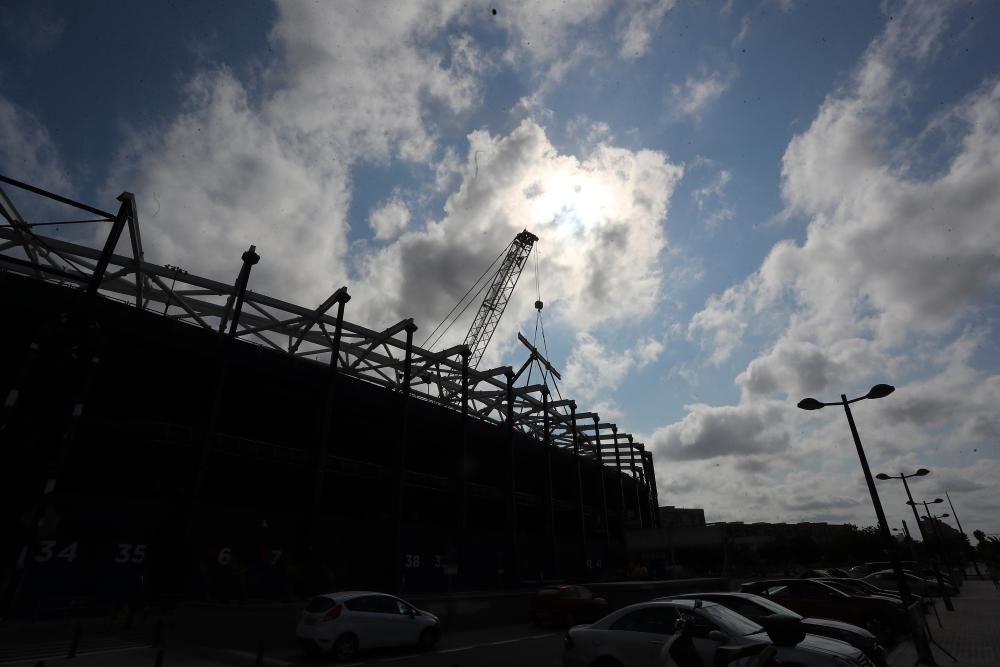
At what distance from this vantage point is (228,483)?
3083 cm

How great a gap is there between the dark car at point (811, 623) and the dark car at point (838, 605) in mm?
4113

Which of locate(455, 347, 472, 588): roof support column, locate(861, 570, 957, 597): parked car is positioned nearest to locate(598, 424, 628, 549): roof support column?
locate(455, 347, 472, 588): roof support column

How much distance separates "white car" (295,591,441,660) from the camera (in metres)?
12.2

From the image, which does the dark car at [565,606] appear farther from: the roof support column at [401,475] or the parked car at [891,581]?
the roof support column at [401,475]

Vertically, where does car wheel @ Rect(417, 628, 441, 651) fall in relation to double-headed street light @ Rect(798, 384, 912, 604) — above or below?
below

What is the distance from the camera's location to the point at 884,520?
40.1 ft

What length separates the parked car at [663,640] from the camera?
7203 millimetres

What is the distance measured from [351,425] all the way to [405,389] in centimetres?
577

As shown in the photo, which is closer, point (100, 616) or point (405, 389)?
point (100, 616)

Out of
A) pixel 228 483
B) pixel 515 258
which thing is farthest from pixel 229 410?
pixel 515 258

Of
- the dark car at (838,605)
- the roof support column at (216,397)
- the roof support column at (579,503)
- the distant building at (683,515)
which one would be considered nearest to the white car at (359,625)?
the dark car at (838,605)

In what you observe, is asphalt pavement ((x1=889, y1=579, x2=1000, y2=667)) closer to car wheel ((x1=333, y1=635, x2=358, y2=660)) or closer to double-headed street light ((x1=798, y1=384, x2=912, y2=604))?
double-headed street light ((x1=798, y1=384, x2=912, y2=604))

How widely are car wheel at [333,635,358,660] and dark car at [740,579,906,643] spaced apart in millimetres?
10240

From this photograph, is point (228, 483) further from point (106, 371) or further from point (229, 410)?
point (106, 371)
